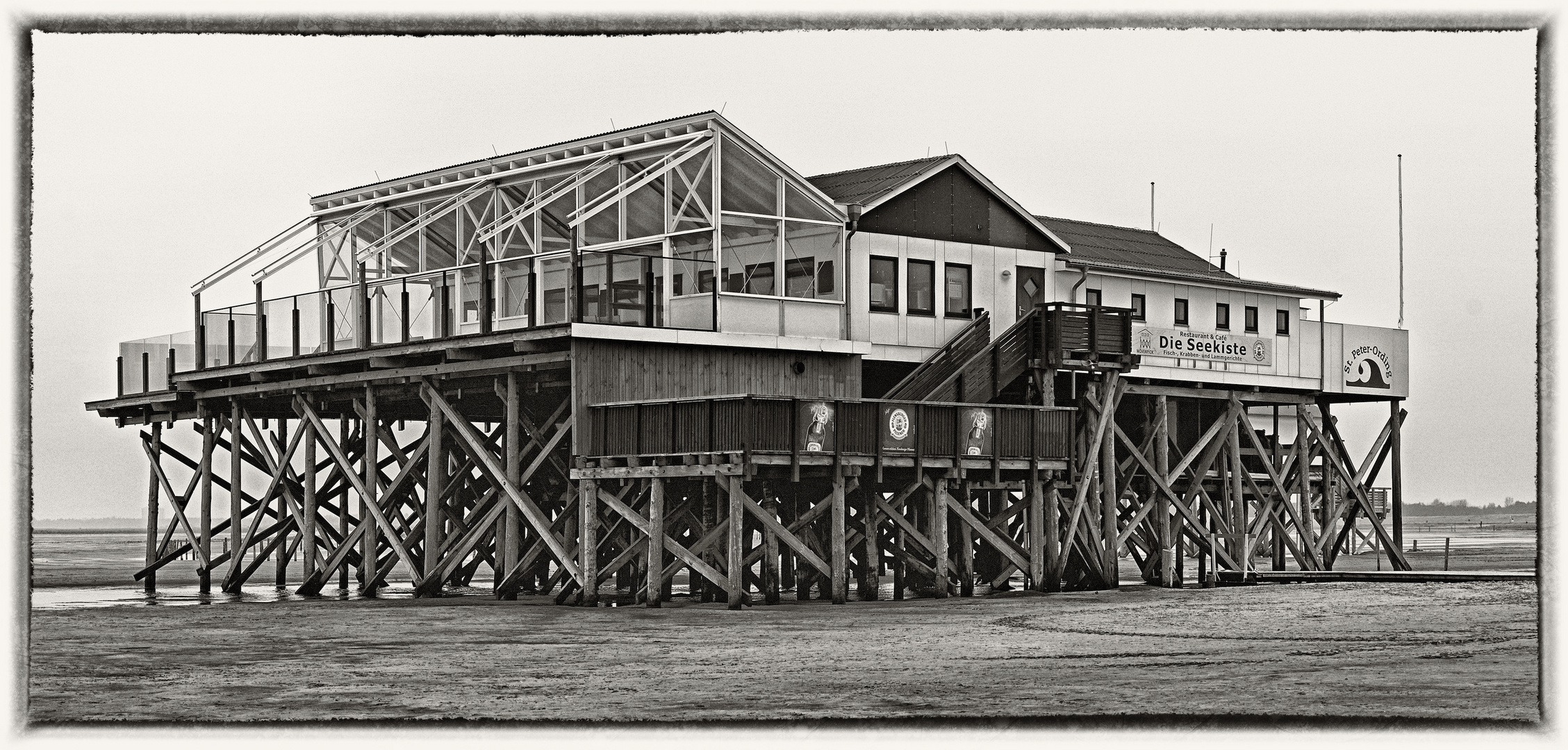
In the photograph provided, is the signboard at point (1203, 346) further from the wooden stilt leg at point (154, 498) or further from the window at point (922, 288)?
the wooden stilt leg at point (154, 498)

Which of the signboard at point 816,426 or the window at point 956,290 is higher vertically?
the window at point 956,290

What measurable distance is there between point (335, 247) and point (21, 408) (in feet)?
94.5

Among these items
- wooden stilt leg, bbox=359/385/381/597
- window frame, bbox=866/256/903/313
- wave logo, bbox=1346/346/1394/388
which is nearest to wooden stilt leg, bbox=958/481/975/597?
window frame, bbox=866/256/903/313

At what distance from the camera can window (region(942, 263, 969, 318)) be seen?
126 ft

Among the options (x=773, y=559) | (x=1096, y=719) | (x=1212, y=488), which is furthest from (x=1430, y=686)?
(x=1212, y=488)

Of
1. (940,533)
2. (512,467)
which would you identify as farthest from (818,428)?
(512,467)

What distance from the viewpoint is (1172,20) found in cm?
1484

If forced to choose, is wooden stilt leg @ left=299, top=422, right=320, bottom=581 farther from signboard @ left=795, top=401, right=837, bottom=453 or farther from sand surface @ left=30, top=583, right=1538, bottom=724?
signboard @ left=795, top=401, right=837, bottom=453

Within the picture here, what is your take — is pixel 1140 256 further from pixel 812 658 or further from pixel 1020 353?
pixel 812 658

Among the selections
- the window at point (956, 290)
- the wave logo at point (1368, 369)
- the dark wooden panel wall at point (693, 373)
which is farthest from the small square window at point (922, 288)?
the wave logo at point (1368, 369)

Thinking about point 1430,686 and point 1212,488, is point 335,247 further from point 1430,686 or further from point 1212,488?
point 1430,686

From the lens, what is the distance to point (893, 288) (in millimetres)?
37375

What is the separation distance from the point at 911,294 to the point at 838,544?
279 inches

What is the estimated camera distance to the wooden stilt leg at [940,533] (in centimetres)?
3369
